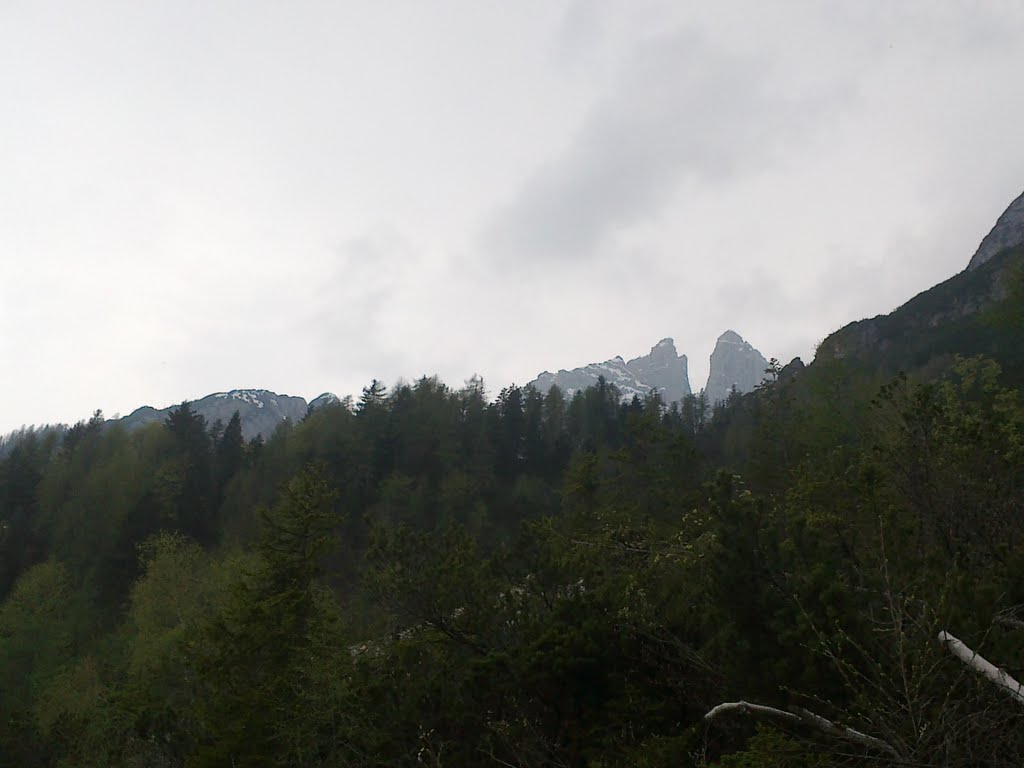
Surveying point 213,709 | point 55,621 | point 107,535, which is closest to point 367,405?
point 107,535

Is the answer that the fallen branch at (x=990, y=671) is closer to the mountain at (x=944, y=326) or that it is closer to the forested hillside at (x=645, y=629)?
the forested hillside at (x=645, y=629)

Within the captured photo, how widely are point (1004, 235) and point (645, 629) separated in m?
83.6

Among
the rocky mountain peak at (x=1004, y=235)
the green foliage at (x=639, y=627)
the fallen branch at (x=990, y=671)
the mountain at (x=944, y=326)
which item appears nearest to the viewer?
the fallen branch at (x=990, y=671)

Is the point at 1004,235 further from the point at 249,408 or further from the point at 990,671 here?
the point at 249,408

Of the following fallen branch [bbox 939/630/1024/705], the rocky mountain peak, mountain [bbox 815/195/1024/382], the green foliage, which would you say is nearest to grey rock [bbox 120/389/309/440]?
mountain [bbox 815/195/1024/382]

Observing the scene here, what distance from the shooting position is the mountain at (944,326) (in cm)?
4269

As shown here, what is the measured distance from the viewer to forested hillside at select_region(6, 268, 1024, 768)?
585cm

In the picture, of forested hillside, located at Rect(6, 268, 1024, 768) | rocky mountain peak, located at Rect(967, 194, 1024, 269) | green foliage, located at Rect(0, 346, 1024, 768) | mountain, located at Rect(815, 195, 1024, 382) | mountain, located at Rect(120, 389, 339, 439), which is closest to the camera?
forested hillside, located at Rect(6, 268, 1024, 768)

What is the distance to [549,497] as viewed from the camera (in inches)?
1676

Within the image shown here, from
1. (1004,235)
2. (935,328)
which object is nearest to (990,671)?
(935,328)

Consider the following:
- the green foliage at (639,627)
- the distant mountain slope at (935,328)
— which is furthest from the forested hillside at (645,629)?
the distant mountain slope at (935,328)

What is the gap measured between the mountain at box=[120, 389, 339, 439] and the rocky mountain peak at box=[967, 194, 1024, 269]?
124740 mm

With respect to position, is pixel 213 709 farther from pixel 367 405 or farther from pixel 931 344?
pixel 931 344

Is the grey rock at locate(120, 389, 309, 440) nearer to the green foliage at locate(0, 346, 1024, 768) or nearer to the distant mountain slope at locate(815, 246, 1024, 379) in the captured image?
the distant mountain slope at locate(815, 246, 1024, 379)
